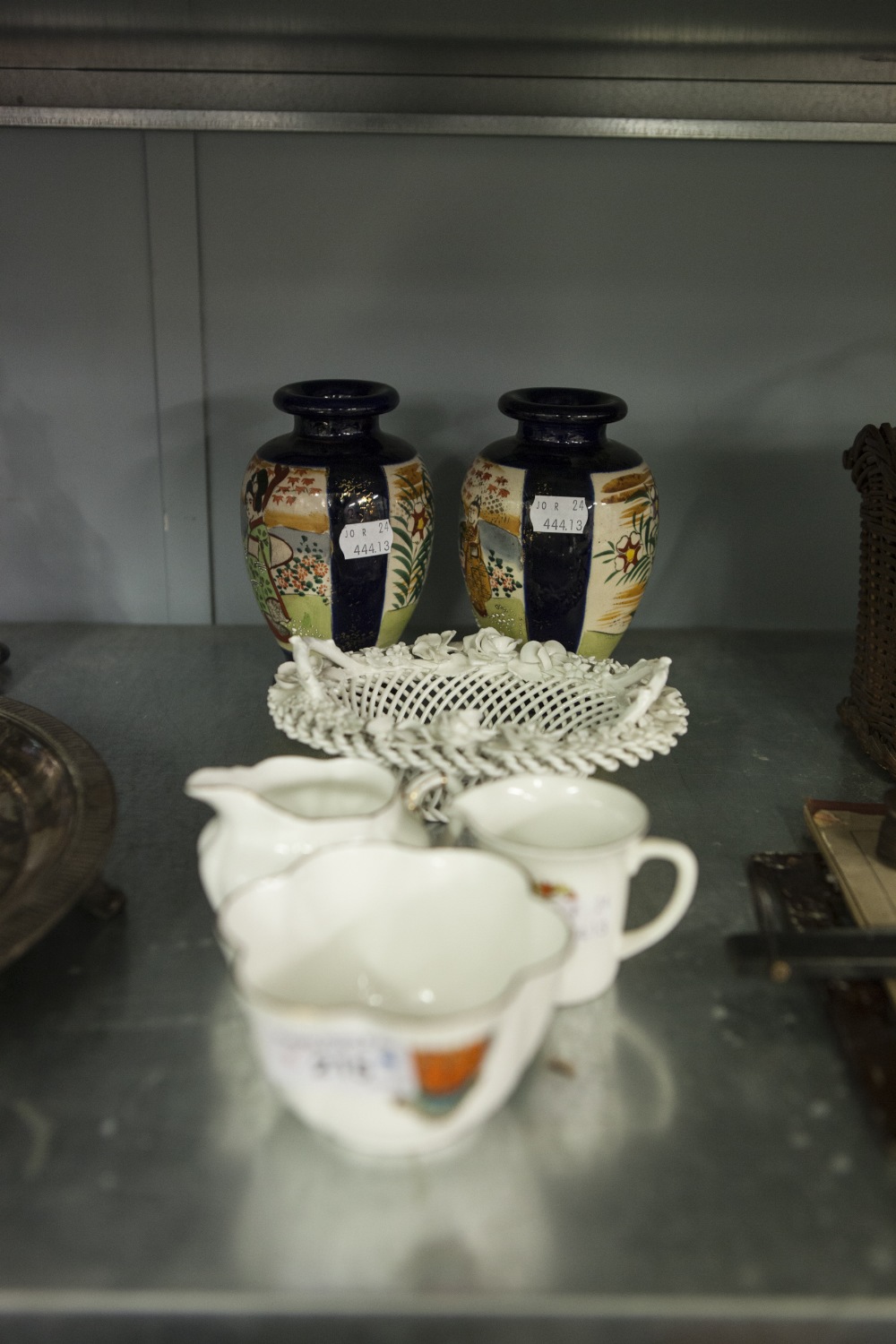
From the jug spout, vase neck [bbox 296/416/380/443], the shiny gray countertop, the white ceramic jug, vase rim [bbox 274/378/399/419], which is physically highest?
vase rim [bbox 274/378/399/419]

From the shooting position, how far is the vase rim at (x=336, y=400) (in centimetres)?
91

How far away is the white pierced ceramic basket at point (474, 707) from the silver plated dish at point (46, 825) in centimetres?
13

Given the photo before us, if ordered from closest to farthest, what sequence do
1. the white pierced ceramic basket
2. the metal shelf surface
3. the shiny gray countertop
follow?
the shiny gray countertop
the white pierced ceramic basket
the metal shelf surface

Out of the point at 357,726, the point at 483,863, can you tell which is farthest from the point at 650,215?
the point at 483,863

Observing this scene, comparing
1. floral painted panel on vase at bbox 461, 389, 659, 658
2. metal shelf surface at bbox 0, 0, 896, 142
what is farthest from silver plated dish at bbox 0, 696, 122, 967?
metal shelf surface at bbox 0, 0, 896, 142

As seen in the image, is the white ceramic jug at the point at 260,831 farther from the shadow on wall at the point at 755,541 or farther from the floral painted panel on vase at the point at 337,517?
the shadow on wall at the point at 755,541

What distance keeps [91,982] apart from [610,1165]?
0.29 meters

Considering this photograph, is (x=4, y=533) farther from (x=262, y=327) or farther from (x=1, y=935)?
(x=1, y=935)

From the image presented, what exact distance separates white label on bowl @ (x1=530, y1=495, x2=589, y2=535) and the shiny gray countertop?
12.4 inches

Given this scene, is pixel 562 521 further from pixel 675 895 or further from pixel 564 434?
pixel 675 895

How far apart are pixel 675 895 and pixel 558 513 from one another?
0.41 m

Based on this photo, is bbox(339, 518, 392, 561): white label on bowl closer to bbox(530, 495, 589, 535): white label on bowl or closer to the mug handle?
bbox(530, 495, 589, 535): white label on bowl

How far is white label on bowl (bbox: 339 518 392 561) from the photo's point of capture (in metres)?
0.92

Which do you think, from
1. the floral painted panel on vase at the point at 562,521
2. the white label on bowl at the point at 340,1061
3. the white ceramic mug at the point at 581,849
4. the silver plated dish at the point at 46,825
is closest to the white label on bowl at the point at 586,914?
the white ceramic mug at the point at 581,849
